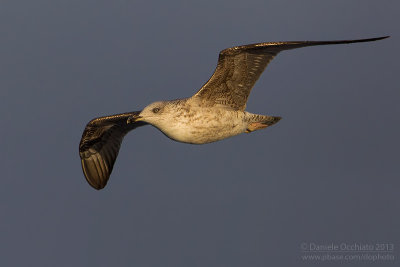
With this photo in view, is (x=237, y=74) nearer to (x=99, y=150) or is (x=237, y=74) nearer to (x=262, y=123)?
(x=262, y=123)

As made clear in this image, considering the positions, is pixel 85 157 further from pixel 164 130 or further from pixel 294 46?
pixel 294 46

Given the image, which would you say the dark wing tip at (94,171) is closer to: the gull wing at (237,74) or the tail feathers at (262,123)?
the tail feathers at (262,123)

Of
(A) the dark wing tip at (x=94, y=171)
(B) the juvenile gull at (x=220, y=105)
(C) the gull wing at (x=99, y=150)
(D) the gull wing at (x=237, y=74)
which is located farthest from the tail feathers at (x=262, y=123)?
(A) the dark wing tip at (x=94, y=171)

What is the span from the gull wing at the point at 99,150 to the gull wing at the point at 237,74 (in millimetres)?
5273

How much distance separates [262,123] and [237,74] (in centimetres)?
273

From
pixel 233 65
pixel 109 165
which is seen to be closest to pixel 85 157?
pixel 109 165

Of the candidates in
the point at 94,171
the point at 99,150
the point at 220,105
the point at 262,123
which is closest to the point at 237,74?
the point at 220,105

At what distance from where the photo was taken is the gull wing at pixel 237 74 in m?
15.7

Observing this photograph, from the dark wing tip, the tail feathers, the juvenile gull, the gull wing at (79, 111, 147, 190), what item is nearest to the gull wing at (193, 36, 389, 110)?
the juvenile gull

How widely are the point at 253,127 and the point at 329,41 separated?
537 centimetres

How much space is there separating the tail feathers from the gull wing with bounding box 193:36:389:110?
1.18m

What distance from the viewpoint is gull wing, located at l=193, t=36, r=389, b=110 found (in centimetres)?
1570

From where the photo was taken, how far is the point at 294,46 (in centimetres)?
1518

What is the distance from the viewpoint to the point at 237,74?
54.3 ft
